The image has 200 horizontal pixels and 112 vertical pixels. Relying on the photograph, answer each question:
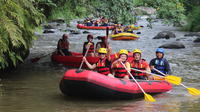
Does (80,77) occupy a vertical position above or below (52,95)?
above

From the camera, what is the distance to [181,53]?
21266 mm

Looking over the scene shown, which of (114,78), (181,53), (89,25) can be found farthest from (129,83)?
(89,25)

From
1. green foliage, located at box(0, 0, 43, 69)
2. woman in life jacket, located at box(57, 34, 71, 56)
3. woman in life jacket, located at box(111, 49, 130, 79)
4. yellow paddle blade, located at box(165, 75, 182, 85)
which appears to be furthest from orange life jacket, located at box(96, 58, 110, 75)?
woman in life jacket, located at box(57, 34, 71, 56)

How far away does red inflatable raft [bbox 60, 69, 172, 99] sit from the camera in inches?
363

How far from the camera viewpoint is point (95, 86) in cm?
930

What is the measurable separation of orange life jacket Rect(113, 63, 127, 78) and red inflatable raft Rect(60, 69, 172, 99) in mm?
311

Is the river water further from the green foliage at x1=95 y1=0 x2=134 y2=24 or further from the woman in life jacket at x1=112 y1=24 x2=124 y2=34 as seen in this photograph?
the woman in life jacket at x1=112 y1=24 x2=124 y2=34

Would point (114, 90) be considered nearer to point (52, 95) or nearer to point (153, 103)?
point (153, 103)

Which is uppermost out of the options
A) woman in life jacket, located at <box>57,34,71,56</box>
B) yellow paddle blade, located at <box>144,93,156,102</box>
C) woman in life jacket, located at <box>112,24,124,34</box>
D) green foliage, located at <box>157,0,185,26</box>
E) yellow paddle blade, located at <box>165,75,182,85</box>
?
green foliage, located at <box>157,0,185,26</box>

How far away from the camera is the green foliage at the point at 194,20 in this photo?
34.0 meters

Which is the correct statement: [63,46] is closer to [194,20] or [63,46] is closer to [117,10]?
[117,10]

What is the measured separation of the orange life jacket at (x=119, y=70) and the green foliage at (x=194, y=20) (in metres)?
24.9

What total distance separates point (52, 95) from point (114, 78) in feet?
6.39

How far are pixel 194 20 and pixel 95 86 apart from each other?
2639cm
